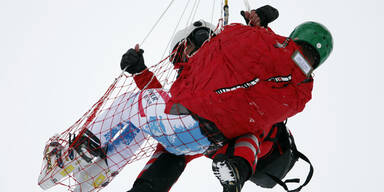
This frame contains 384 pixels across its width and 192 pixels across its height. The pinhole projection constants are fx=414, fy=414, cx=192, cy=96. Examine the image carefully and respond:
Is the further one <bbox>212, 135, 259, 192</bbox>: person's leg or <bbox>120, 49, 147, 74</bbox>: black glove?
<bbox>120, 49, 147, 74</bbox>: black glove

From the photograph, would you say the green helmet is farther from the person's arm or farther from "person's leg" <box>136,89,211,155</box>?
the person's arm

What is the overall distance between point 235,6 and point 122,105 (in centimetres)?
203

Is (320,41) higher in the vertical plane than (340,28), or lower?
higher

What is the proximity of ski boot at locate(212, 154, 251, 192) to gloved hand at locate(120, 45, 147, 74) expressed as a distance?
2.26ft

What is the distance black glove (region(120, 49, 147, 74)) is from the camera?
1.95 metres

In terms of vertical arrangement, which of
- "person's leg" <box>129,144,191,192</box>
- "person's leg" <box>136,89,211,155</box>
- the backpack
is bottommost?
the backpack

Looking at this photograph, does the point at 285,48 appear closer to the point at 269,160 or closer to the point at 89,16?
the point at 269,160

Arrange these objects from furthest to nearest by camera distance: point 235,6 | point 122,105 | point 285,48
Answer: point 235,6 < point 122,105 < point 285,48

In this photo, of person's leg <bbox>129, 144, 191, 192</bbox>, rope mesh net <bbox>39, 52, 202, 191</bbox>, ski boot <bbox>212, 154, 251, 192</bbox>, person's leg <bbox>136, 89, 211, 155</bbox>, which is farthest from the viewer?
person's leg <bbox>129, 144, 191, 192</bbox>

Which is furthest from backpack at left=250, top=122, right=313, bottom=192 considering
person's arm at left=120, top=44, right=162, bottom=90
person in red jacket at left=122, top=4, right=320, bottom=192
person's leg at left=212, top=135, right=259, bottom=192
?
person's arm at left=120, top=44, right=162, bottom=90

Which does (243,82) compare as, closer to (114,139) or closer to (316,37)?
(316,37)

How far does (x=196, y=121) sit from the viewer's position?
5.27ft

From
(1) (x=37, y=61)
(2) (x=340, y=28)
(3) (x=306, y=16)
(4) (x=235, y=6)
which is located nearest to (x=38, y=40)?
(1) (x=37, y=61)

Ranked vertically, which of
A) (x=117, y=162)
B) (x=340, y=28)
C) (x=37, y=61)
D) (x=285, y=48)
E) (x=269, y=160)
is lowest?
(x=340, y=28)
